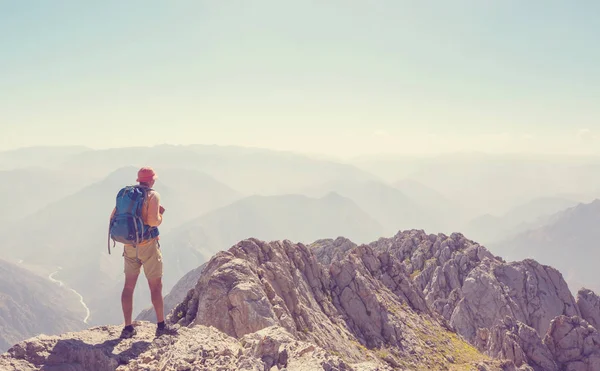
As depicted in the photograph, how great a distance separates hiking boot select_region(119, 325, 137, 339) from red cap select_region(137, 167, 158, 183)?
609 cm

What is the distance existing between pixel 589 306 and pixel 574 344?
29.8 meters

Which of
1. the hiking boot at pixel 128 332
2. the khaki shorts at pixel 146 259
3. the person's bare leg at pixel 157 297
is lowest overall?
the hiking boot at pixel 128 332

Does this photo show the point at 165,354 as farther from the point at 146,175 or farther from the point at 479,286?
the point at 479,286

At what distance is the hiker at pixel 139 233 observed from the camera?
14.5 meters

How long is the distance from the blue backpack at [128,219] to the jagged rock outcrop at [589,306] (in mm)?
83566

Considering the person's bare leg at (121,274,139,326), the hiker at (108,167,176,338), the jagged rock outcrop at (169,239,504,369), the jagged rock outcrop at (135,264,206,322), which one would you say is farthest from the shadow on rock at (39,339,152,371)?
the jagged rock outcrop at (135,264,206,322)

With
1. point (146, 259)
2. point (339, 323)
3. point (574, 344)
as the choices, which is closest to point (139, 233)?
point (146, 259)

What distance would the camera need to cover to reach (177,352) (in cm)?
1325

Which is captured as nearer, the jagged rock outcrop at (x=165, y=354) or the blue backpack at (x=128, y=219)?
the jagged rock outcrop at (x=165, y=354)

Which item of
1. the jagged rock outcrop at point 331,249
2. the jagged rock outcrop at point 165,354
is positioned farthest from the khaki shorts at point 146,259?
the jagged rock outcrop at point 331,249

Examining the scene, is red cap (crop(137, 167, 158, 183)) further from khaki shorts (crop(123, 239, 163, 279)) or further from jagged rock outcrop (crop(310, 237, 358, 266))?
jagged rock outcrop (crop(310, 237, 358, 266))

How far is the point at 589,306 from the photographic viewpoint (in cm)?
7212

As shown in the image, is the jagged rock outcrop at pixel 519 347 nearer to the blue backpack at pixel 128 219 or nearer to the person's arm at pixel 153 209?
Answer: the person's arm at pixel 153 209

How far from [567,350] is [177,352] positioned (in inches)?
2154
